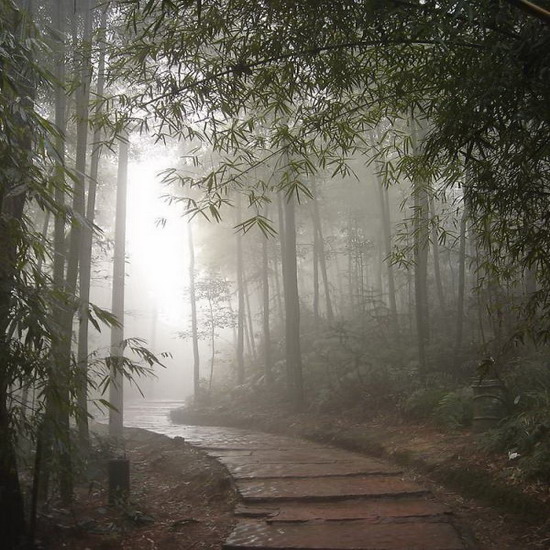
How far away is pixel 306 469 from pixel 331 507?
1.34 m

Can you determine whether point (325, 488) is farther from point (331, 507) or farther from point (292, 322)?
point (292, 322)

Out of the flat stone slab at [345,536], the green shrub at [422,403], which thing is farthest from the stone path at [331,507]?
the green shrub at [422,403]

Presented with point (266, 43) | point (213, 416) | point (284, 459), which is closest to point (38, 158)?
point (266, 43)

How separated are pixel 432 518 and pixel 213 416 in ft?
31.5

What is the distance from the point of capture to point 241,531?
3777 millimetres

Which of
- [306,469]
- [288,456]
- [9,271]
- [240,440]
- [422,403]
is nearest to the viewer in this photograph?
[9,271]

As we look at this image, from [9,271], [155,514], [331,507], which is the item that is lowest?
[155,514]

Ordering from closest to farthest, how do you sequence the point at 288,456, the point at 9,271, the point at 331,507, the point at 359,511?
the point at 9,271 → the point at 359,511 → the point at 331,507 → the point at 288,456

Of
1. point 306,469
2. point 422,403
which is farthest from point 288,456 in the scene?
point 422,403

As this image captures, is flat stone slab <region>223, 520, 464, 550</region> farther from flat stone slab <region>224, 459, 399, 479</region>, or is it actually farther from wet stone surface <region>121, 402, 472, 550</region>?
flat stone slab <region>224, 459, 399, 479</region>

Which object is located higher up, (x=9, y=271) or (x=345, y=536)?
(x=9, y=271)

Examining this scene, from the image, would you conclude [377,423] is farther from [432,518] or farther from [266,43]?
[266,43]

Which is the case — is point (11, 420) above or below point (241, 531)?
above

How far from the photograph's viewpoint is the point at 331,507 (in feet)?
13.9
